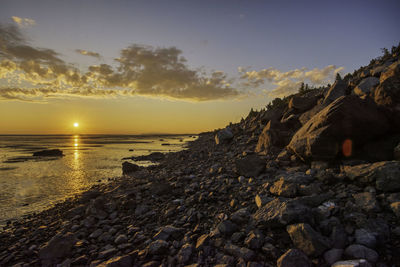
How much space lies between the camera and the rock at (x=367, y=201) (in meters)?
3.64

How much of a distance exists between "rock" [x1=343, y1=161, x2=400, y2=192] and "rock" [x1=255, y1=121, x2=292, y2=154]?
4.13m

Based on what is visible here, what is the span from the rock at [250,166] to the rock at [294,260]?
3.52 m

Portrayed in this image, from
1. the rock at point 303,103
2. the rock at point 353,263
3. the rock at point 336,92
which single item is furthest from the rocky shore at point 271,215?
the rock at point 303,103

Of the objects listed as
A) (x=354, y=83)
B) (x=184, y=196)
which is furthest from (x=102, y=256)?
(x=354, y=83)

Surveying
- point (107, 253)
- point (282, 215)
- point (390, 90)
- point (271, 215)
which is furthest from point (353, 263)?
point (390, 90)

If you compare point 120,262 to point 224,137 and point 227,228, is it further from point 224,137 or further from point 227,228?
point 224,137

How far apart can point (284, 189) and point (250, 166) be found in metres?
2.14

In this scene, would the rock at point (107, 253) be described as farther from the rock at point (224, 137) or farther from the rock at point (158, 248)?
the rock at point (224, 137)

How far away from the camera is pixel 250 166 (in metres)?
6.87

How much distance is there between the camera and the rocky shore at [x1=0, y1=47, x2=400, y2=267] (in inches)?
129

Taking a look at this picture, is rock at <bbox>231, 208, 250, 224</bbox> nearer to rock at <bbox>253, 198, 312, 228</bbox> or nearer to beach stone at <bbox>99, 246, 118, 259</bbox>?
rock at <bbox>253, 198, 312, 228</bbox>

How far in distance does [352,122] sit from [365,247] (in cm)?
365

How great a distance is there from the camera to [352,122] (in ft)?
17.8

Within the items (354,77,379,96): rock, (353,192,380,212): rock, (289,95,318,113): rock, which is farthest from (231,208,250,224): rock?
(289,95,318,113): rock
